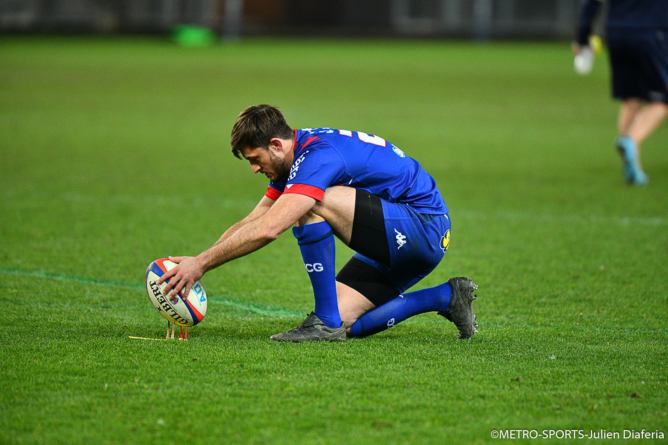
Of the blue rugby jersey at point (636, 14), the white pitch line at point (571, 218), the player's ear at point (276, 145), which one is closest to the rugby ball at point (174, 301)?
the player's ear at point (276, 145)

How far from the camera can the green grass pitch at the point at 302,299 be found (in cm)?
303

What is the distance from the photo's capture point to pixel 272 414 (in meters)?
3.02

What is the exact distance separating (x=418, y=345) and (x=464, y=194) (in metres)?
4.72

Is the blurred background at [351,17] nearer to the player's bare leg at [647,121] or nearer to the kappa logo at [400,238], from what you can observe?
the player's bare leg at [647,121]

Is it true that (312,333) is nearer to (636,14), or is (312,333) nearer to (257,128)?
(257,128)

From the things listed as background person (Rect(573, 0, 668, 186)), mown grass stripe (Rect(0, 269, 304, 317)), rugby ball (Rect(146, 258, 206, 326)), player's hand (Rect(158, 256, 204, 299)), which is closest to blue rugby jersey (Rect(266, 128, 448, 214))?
player's hand (Rect(158, 256, 204, 299))

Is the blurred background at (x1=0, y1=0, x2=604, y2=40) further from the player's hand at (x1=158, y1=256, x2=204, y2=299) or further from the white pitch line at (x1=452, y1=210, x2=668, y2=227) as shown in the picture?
the player's hand at (x1=158, y1=256, x2=204, y2=299)

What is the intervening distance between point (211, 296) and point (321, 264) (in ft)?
4.44

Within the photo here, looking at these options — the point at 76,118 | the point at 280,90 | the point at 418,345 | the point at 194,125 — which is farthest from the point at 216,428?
the point at 280,90

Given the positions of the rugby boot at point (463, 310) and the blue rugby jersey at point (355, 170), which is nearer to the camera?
the blue rugby jersey at point (355, 170)

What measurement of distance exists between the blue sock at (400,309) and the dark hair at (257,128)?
104 centimetres

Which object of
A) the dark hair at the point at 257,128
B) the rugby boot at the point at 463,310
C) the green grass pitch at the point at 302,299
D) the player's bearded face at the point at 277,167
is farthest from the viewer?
the rugby boot at the point at 463,310

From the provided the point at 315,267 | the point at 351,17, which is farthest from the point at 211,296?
the point at 351,17

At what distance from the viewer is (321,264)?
385cm
